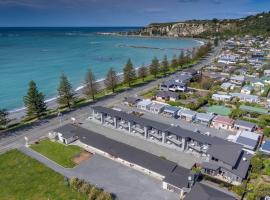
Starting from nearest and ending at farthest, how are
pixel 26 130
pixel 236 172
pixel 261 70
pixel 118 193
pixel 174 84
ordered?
pixel 118 193 < pixel 236 172 < pixel 26 130 < pixel 174 84 < pixel 261 70

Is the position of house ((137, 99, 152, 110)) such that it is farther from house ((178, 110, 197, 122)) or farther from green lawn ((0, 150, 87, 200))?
green lawn ((0, 150, 87, 200))

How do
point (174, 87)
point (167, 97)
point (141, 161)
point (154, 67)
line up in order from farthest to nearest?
point (154, 67) → point (174, 87) → point (167, 97) → point (141, 161)

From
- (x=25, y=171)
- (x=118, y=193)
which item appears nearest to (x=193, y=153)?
(x=118, y=193)

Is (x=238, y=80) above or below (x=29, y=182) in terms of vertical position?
above

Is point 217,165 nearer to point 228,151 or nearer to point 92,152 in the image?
point 228,151

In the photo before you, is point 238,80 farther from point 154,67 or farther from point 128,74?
point 128,74

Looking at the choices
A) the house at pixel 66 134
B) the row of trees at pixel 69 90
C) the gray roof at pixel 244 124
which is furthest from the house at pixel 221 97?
the house at pixel 66 134

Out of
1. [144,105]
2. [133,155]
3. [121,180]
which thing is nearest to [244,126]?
[144,105]

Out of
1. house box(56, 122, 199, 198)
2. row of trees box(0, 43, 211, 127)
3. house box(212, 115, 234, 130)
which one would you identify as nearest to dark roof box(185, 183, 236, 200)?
house box(56, 122, 199, 198)
